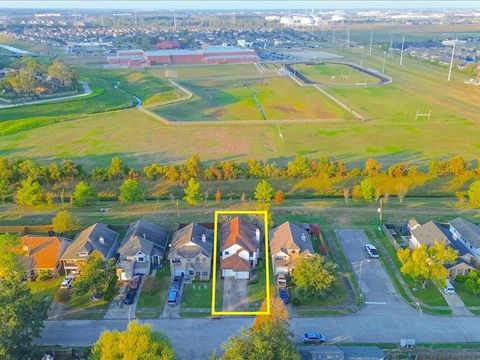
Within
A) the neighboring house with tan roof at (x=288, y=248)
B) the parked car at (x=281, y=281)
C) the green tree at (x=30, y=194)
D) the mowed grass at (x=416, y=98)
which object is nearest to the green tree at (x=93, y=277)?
the parked car at (x=281, y=281)

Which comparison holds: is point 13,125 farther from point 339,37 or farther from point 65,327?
point 339,37

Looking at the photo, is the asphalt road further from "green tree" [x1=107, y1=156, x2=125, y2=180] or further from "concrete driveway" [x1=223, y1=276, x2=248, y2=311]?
"green tree" [x1=107, y1=156, x2=125, y2=180]

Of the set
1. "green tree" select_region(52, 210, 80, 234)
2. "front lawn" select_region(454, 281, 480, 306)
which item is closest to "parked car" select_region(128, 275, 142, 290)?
"green tree" select_region(52, 210, 80, 234)

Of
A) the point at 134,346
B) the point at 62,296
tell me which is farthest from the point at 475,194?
the point at 62,296

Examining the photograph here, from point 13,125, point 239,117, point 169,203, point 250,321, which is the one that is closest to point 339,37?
point 239,117

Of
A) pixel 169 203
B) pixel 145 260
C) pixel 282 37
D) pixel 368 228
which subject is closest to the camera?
pixel 145 260

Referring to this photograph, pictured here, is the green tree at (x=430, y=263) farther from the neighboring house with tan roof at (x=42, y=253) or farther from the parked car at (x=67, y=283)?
the neighboring house with tan roof at (x=42, y=253)

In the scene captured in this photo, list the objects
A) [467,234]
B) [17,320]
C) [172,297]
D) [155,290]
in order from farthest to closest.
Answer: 1. [467,234]
2. [155,290]
3. [172,297]
4. [17,320]

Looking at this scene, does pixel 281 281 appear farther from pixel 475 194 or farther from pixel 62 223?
Answer: pixel 475 194
